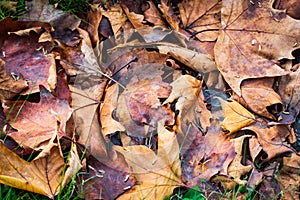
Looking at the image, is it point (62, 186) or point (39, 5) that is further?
point (39, 5)

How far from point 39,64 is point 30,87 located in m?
0.14

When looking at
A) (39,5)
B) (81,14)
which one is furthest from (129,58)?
(39,5)

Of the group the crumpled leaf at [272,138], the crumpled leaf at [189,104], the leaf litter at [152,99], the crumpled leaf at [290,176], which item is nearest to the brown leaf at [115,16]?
the leaf litter at [152,99]

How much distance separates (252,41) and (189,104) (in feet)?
1.40

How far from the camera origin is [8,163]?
1756mm

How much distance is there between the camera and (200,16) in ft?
7.39

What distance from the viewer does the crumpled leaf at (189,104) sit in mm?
1966

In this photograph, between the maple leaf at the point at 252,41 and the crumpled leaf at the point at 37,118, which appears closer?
the crumpled leaf at the point at 37,118

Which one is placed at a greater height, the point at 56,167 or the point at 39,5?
the point at 39,5

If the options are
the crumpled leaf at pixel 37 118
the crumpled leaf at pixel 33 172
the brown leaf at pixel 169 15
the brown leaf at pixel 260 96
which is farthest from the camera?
the brown leaf at pixel 169 15

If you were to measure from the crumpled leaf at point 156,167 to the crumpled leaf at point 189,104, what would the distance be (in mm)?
120

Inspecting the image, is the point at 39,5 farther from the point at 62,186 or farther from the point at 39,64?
the point at 62,186

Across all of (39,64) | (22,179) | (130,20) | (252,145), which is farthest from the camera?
(130,20)

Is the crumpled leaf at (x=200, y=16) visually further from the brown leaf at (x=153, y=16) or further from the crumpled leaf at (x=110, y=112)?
the crumpled leaf at (x=110, y=112)
